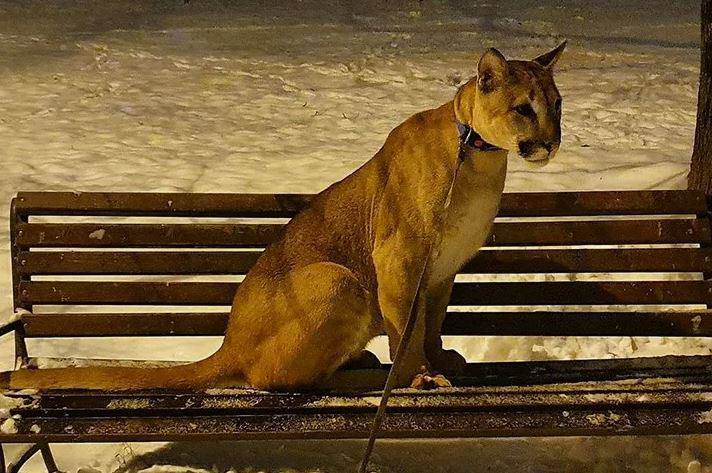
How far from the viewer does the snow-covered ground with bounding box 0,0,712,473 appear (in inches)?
143

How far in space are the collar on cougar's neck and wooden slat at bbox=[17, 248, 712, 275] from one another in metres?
0.83

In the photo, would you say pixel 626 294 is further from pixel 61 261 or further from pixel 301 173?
pixel 301 173

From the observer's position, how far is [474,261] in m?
3.59

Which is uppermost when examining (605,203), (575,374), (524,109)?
(524,109)

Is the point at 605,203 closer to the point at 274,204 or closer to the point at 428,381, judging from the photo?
the point at 428,381

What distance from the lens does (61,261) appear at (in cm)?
349

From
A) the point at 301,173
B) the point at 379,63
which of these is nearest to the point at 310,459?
the point at 301,173

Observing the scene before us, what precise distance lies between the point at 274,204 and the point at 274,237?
5.4 inches

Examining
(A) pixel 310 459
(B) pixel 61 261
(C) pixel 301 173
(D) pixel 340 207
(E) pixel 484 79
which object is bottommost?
(A) pixel 310 459

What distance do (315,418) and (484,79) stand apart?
125 cm

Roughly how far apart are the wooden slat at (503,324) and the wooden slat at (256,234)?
30 centimetres

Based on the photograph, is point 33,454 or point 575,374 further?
point 33,454

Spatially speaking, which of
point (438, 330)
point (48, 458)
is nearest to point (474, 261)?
point (438, 330)

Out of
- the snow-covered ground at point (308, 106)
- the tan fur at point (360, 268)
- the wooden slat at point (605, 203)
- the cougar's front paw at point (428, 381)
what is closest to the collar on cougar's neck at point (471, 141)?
the tan fur at point (360, 268)
